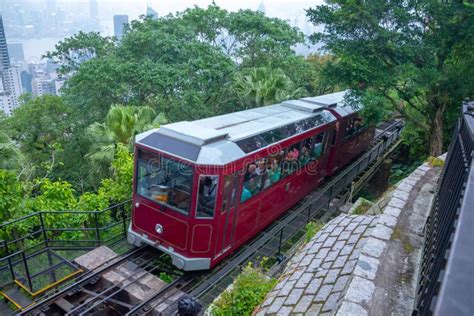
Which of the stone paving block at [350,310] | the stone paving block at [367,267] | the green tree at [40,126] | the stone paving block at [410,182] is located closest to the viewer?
the stone paving block at [350,310]

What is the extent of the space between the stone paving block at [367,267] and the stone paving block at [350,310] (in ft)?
1.37

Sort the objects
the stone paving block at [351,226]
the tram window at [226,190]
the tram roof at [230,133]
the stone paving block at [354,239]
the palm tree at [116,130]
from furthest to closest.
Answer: the palm tree at [116,130] < the tram window at [226,190] < the tram roof at [230,133] < the stone paving block at [351,226] < the stone paving block at [354,239]

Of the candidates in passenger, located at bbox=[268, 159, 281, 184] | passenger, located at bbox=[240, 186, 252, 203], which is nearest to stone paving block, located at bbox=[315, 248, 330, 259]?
passenger, located at bbox=[240, 186, 252, 203]

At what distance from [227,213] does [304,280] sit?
3.26m

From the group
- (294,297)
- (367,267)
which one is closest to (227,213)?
(294,297)

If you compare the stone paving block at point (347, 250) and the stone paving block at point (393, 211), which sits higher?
the stone paving block at point (393, 211)

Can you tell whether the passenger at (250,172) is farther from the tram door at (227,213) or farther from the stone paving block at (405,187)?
the stone paving block at (405,187)

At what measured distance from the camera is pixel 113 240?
9156 millimetres

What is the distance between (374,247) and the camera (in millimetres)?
3777

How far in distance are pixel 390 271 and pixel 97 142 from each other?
32.7ft

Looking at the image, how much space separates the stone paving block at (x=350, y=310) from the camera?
284 centimetres

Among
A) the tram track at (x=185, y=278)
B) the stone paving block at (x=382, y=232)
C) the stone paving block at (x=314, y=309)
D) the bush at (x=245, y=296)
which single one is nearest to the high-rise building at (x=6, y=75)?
the tram track at (x=185, y=278)

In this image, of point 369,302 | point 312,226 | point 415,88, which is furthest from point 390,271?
point 415,88

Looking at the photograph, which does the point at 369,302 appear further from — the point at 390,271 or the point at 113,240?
the point at 113,240
